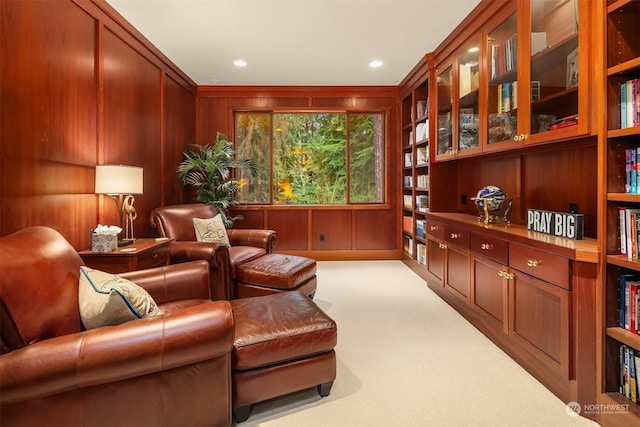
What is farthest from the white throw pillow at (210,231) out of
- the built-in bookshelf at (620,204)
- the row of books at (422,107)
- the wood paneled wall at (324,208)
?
the built-in bookshelf at (620,204)

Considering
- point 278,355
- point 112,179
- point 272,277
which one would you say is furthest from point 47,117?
point 278,355

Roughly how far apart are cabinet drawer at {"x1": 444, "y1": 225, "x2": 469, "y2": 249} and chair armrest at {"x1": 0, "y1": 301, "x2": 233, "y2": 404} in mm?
2162

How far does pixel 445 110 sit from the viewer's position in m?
3.66

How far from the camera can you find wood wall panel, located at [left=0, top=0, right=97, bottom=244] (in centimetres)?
193

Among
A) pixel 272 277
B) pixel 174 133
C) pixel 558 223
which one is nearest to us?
pixel 558 223

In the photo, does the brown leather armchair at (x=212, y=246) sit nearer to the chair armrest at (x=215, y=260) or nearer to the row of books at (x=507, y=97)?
the chair armrest at (x=215, y=260)

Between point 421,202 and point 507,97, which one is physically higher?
point 507,97

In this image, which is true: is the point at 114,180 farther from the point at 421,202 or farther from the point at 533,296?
the point at 421,202

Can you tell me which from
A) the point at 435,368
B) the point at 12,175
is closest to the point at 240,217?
the point at 12,175

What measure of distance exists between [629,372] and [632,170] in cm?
93

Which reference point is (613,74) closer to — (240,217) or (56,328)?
(56,328)

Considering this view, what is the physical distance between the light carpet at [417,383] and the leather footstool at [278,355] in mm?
125

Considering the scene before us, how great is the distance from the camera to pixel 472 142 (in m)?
3.09

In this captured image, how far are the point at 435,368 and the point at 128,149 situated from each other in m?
3.17
